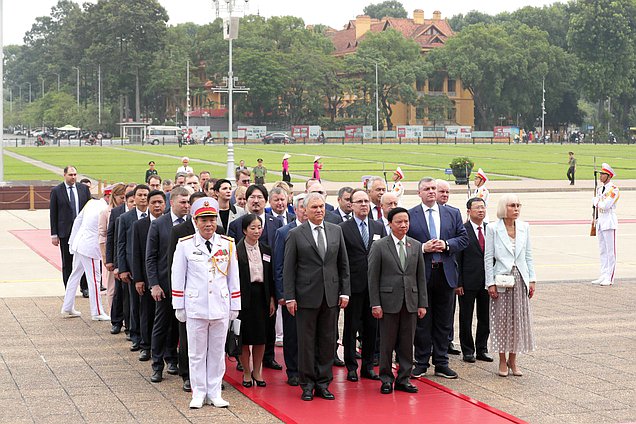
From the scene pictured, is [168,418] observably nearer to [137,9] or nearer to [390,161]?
[390,161]

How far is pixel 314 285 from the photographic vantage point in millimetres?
9445

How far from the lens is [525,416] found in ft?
28.9

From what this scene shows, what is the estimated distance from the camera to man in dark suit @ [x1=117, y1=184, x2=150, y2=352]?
11414mm

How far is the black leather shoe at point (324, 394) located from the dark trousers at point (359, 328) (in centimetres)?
77

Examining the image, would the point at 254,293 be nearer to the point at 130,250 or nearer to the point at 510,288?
the point at 130,250

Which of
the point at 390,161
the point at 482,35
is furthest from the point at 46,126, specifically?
the point at 390,161

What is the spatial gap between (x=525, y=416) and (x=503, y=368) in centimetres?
163

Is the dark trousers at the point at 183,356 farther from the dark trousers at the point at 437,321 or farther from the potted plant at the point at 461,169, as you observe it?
the potted plant at the point at 461,169

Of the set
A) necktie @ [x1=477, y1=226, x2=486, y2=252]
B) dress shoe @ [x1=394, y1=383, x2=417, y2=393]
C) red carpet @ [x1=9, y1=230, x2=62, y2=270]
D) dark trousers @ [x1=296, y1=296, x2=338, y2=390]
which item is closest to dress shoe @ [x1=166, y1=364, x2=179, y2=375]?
dark trousers @ [x1=296, y1=296, x2=338, y2=390]

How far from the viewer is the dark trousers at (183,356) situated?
9.73 metres

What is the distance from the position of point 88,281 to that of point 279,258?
4.38 meters

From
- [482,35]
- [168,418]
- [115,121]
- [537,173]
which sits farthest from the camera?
[115,121]

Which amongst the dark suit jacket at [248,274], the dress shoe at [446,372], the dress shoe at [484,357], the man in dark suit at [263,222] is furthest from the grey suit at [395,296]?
the dress shoe at [484,357]

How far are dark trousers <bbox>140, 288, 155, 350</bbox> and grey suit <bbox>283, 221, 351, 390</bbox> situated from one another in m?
2.04
